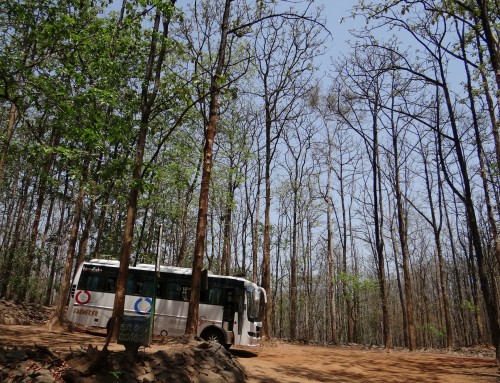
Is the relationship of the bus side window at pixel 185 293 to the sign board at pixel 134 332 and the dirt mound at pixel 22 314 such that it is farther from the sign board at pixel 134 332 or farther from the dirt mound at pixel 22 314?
the sign board at pixel 134 332

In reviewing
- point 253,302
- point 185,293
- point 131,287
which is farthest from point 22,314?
point 253,302

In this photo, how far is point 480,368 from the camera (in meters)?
10.9

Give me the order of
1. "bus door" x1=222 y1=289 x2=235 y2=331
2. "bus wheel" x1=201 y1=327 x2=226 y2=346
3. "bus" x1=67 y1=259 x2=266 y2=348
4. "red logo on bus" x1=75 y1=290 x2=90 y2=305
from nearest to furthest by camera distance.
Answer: "bus wheel" x1=201 y1=327 x2=226 y2=346
"bus" x1=67 y1=259 x2=266 y2=348
"bus door" x1=222 y1=289 x2=235 y2=331
"red logo on bus" x1=75 y1=290 x2=90 y2=305

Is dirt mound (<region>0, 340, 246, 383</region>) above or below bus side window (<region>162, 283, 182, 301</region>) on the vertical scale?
below

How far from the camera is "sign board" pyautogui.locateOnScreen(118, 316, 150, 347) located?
6.15 m

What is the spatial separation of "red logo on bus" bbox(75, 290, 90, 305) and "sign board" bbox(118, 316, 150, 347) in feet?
31.7

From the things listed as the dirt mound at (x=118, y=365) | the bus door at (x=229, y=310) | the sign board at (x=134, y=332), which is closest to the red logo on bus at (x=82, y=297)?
the bus door at (x=229, y=310)

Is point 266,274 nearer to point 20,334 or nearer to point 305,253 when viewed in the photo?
point 20,334

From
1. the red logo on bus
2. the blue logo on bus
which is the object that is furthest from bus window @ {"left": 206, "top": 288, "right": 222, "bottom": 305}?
the red logo on bus

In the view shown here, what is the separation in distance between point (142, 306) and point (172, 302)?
1.23m

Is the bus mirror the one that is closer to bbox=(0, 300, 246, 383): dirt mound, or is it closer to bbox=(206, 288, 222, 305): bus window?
bbox=(0, 300, 246, 383): dirt mound

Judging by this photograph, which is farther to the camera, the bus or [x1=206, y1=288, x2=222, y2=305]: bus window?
[x1=206, y1=288, x2=222, y2=305]: bus window

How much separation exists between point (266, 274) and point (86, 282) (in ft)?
26.2

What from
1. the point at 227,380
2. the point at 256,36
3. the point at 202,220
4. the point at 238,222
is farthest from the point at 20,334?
the point at 238,222
